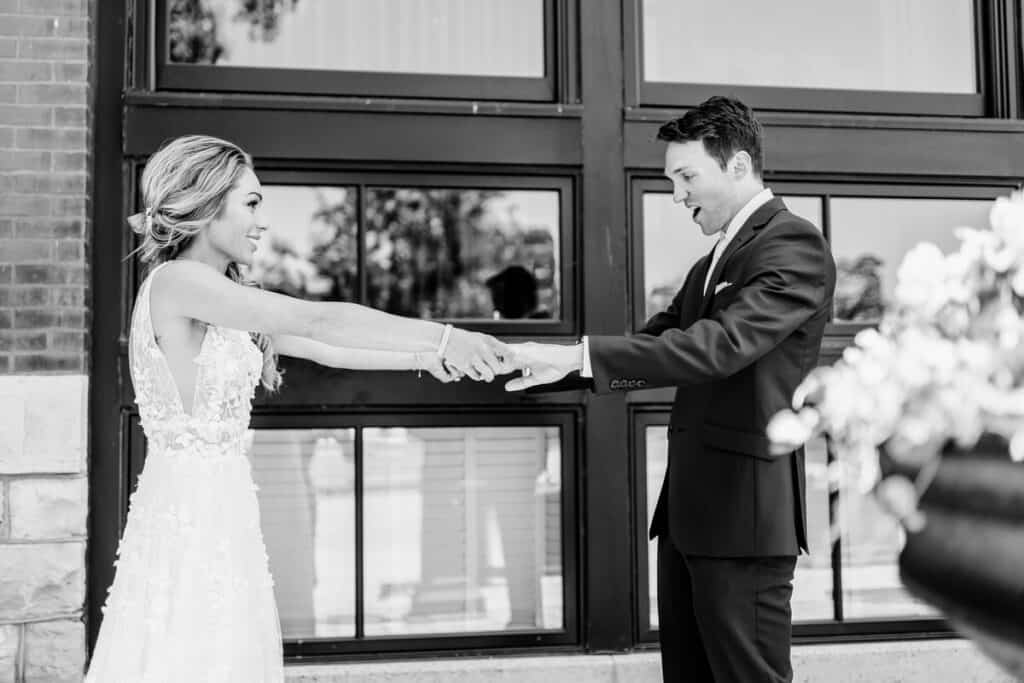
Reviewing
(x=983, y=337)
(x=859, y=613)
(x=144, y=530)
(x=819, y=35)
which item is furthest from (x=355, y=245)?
(x=983, y=337)

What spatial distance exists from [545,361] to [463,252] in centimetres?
118

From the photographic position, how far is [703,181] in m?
3.05

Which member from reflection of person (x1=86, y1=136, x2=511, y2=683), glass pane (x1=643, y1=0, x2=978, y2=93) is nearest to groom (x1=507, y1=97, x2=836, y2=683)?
reflection of person (x1=86, y1=136, x2=511, y2=683)

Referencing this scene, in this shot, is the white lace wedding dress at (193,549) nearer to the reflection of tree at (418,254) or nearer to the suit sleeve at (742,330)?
the suit sleeve at (742,330)

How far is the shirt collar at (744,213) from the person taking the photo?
3.01m

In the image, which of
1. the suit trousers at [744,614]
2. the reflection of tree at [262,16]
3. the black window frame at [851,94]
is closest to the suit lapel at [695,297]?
the suit trousers at [744,614]

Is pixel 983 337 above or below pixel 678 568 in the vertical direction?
above

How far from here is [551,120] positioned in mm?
3990

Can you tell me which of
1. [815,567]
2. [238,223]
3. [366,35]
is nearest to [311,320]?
[238,223]

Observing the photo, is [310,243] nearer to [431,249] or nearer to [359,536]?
[431,249]

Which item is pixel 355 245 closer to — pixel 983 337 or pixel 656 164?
pixel 656 164

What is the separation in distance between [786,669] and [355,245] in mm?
2181

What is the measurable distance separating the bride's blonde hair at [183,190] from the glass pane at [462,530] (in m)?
1.29

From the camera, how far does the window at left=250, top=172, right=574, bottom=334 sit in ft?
13.0
